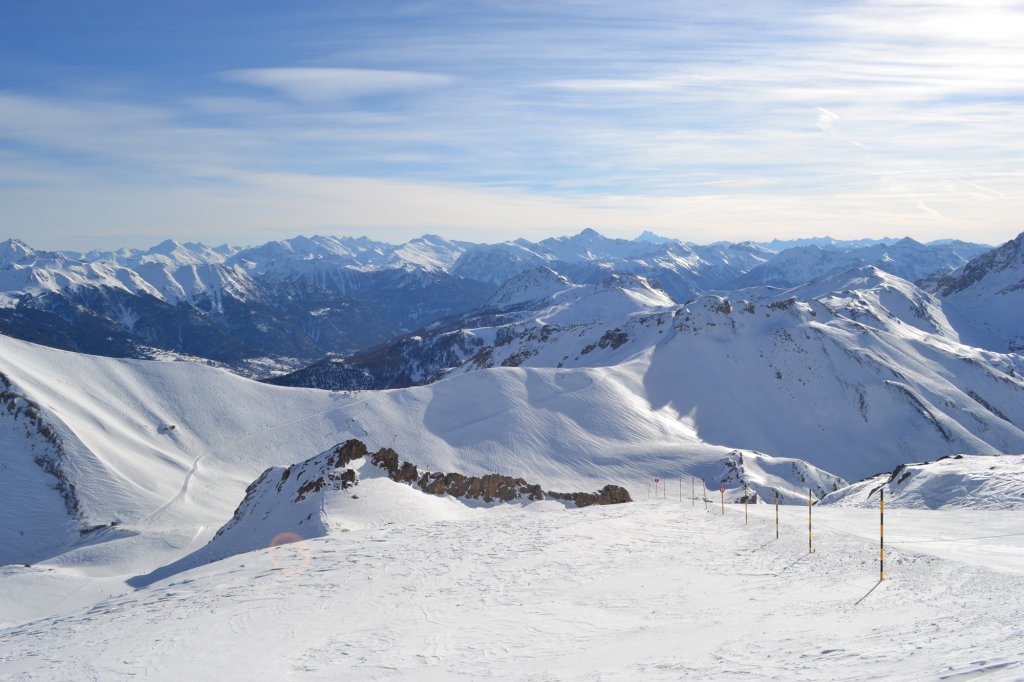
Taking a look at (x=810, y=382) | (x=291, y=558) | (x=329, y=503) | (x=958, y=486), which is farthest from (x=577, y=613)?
(x=810, y=382)

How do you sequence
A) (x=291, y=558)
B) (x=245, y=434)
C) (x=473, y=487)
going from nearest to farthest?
1. (x=291, y=558)
2. (x=473, y=487)
3. (x=245, y=434)

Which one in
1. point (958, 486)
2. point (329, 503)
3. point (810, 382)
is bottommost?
point (329, 503)

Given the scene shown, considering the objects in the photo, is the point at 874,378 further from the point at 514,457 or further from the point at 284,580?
the point at 284,580

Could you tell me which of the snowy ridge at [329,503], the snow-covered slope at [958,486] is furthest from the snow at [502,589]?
the snow-covered slope at [958,486]

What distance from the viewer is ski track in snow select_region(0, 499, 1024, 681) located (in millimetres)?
12125

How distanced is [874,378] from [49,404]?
137234 millimetres

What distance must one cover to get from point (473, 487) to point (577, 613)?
40.2m

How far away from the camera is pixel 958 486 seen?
35156mm

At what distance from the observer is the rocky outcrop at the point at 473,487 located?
51969mm

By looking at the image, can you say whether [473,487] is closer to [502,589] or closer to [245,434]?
[502,589]

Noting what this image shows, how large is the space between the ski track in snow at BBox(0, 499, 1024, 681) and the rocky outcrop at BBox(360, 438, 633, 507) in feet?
89.6

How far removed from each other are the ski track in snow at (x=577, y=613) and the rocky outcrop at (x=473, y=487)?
27.3 meters

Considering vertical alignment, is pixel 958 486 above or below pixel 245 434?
below

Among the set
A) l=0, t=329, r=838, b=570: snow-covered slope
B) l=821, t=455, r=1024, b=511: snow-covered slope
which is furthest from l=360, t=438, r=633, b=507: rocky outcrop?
l=821, t=455, r=1024, b=511: snow-covered slope
